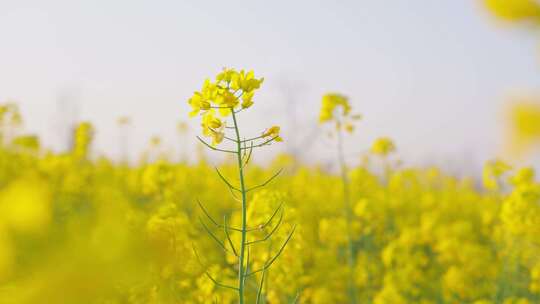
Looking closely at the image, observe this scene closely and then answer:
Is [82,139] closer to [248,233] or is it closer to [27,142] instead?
[27,142]

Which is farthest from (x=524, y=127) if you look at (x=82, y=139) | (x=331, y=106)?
(x=82, y=139)

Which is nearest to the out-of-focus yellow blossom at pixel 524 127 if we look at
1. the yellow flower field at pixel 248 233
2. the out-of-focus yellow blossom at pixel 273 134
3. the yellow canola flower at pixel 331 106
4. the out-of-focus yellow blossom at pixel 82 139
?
the yellow flower field at pixel 248 233

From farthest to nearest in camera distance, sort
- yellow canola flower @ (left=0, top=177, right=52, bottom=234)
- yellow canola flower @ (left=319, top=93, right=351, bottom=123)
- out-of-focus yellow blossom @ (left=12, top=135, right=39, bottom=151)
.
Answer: out-of-focus yellow blossom @ (left=12, top=135, right=39, bottom=151)
yellow canola flower @ (left=319, top=93, right=351, bottom=123)
yellow canola flower @ (left=0, top=177, right=52, bottom=234)

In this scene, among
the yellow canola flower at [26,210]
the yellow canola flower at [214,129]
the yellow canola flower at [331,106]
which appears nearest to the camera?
the yellow canola flower at [26,210]

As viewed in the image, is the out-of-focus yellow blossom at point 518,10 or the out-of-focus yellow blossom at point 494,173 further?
the out-of-focus yellow blossom at point 494,173

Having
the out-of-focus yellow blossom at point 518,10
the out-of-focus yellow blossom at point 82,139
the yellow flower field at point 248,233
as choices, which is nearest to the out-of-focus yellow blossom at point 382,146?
the yellow flower field at point 248,233

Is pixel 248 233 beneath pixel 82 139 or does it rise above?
beneath

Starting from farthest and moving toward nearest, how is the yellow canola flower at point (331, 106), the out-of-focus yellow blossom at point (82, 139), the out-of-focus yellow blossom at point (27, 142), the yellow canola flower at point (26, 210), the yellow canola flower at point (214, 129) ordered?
1. the out-of-focus yellow blossom at point (82, 139)
2. the out-of-focus yellow blossom at point (27, 142)
3. the yellow canola flower at point (331, 106)
4. the yellow canola flower at point (214, 129)
5. the yellow canola flower at point (26, 210)

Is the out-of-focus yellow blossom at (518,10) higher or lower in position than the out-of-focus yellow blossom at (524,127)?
higher

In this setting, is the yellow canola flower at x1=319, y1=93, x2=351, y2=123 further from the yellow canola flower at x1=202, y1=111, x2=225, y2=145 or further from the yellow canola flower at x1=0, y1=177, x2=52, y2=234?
the yellow canola flower at x1=0, y1=177, x2=52, y2=234

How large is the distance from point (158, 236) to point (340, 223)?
5525mm

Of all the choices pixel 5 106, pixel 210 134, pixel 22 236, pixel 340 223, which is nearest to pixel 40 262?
pixel 22 236

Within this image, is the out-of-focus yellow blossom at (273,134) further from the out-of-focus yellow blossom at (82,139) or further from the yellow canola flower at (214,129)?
the out-of-focus yellow blossom at (82,139)

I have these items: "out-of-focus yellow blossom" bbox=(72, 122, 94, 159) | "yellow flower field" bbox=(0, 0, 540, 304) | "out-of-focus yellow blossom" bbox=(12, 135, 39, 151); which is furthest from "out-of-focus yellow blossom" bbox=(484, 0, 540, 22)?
"out-of-focus yellow blossom" bbox=(72, 122, 94, 159)
